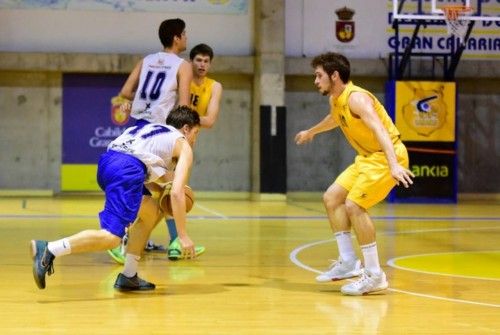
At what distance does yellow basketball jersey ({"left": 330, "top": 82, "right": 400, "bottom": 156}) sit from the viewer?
23.6ft

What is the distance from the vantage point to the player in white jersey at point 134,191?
253 inches

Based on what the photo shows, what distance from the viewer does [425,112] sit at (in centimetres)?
1898

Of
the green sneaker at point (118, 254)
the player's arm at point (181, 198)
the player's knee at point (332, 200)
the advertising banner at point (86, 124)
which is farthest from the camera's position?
the advertising banner at point (86, 124)

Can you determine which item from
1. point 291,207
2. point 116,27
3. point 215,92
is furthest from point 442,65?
point 215,92

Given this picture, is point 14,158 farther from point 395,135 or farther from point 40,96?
point 395,135

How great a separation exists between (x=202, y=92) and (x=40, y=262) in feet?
12.8

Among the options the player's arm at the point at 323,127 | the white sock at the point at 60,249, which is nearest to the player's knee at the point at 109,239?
the white sock at the point at 60,249

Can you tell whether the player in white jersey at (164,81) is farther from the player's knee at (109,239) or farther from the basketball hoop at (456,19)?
the basketball hoop at (456,19)

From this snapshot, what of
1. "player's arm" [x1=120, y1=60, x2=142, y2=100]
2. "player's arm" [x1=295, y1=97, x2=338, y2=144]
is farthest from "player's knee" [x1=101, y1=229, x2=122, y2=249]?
"player's arm" [x1=120, y1=60, x2=142, y2=100]

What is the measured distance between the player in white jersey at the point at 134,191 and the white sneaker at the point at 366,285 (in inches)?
54.0

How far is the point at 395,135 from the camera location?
7.38 m

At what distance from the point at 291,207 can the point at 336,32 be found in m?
4.86

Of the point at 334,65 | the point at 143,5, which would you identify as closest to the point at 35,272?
the point at 334,65

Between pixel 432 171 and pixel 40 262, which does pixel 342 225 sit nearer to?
pixel 40 262
